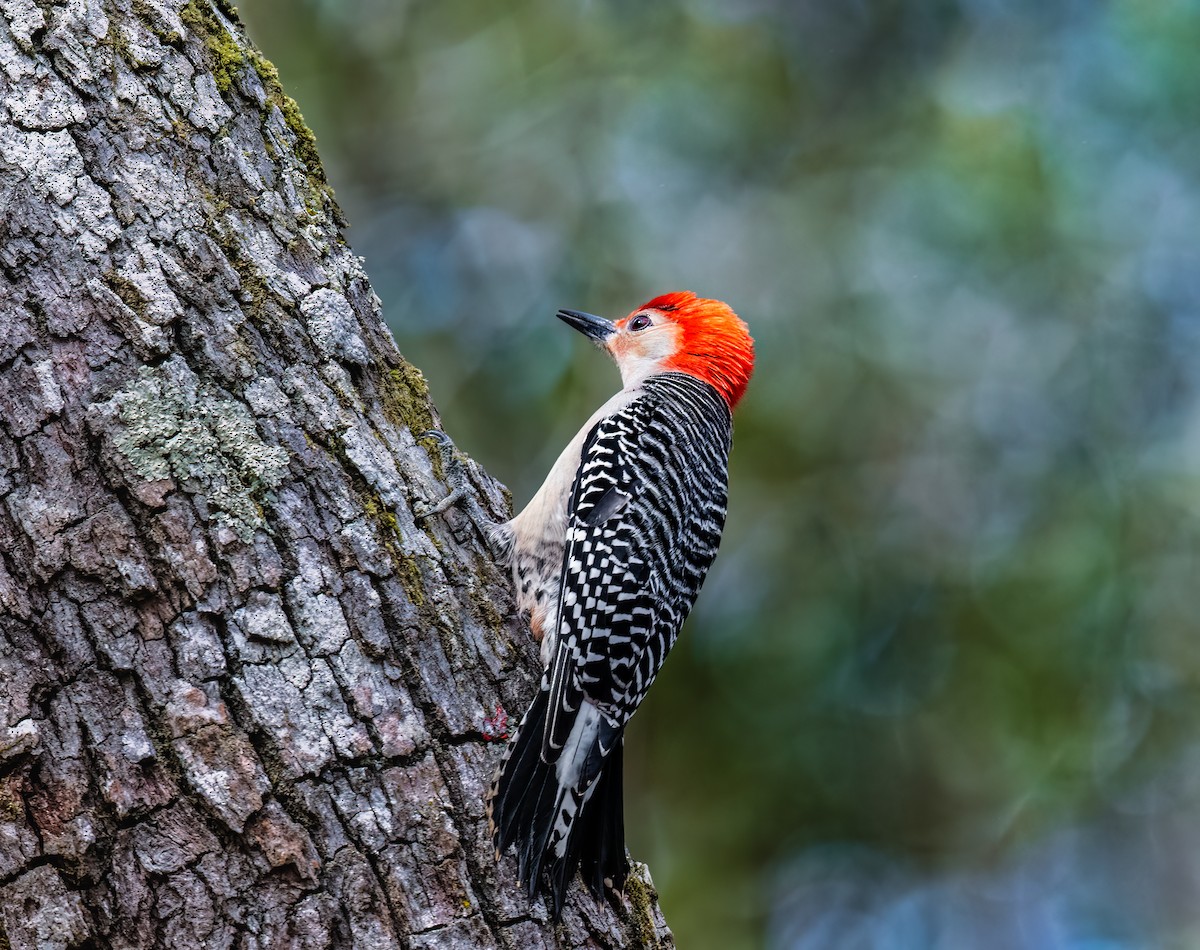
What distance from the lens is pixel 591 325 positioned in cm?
480

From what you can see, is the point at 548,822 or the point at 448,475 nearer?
the point at 548,822

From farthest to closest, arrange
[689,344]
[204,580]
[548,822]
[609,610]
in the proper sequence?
[689,344]
[609,610]
[548,822]
[204,580]

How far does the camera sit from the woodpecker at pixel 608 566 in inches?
95.7

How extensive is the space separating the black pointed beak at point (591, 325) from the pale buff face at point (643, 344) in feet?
0.10

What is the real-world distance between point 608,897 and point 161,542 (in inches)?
45.1

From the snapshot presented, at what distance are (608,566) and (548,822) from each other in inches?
41.3

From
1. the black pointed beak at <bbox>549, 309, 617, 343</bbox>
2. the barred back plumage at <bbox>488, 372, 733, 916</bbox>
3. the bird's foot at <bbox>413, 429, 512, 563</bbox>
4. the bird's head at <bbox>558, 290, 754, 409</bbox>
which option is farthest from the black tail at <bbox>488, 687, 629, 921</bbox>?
the black pointed beak at <bbox>549, 309, 617, 343</bbox>

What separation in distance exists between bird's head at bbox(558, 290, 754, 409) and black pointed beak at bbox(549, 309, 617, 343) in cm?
6

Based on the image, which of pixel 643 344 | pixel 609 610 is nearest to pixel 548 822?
pixel 609 610

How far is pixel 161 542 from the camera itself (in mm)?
2160

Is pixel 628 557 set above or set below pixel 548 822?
above

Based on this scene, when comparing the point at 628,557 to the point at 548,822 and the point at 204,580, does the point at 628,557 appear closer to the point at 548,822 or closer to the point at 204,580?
the point at 548,822

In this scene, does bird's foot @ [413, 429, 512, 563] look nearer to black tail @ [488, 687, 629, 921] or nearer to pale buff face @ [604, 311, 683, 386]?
black tail @ [488, 687, 629, 921]

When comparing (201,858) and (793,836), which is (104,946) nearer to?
(201,858)
